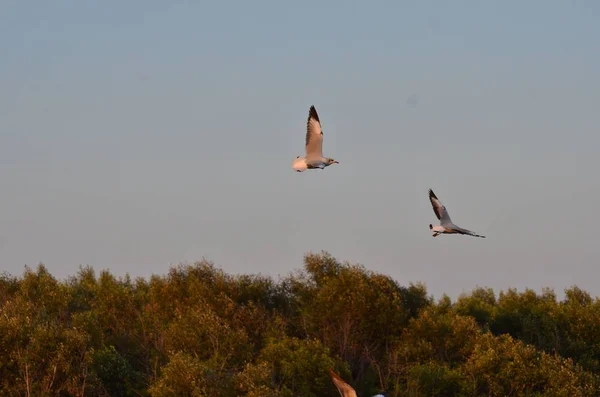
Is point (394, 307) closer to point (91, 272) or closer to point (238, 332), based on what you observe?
point (238, 332)

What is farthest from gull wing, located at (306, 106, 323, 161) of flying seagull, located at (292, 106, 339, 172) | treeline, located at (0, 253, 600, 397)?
treeline, located at (0, 253, 600, 397)

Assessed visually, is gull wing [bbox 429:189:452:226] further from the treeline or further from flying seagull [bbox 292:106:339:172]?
the treeline

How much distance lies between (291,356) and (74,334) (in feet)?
36.9

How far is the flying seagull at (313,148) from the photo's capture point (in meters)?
40.9

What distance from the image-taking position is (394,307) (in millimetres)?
65562

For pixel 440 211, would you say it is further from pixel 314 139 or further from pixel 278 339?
pixel 278 339

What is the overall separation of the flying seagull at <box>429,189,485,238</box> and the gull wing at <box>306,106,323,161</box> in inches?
206

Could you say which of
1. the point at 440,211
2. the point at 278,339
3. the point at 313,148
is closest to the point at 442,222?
the point at 440,211

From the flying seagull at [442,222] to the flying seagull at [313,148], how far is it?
4723 mm

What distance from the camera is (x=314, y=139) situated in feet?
137

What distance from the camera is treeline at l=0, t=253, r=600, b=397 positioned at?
158 ft

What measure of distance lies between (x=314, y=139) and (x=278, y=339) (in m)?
19.6

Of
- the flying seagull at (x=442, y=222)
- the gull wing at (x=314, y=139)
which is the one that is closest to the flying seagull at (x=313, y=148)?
the gull wing at (x=314, y=139)

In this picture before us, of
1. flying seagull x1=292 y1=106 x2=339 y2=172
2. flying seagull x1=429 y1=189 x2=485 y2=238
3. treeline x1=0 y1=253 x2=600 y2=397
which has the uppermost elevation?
flying seagull x1=292 y1=106 x2=339 y2=172
